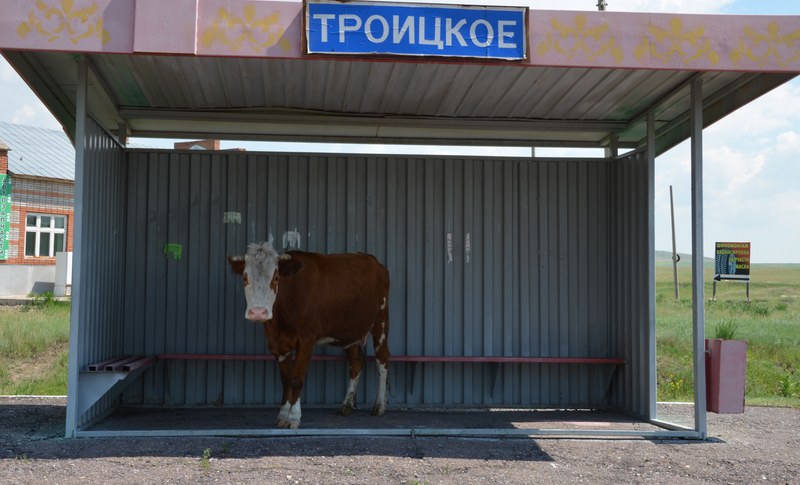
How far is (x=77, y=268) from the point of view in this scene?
289 inches

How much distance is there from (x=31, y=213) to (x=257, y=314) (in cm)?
2774

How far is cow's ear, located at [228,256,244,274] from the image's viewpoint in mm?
8203

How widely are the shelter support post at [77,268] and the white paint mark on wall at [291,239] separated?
Answer: 9.80 feet

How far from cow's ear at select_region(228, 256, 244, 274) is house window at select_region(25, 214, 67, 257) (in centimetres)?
2678

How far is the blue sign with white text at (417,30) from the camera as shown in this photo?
6836mm

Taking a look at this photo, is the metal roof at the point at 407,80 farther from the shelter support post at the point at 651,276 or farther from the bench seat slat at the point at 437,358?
the bench seat slat at the point at 437,358

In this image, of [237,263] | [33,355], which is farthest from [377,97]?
[33,355]

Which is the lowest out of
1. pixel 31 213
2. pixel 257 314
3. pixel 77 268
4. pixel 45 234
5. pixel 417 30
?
pixel 257 314

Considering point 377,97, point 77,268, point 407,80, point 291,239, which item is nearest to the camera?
point 77,268

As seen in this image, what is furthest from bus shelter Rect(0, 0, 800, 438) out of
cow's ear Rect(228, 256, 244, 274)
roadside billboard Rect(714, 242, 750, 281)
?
roadside billboard Rect(714, 242, 750, 281)

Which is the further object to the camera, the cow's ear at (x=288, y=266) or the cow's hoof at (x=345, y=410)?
the cow's hoof at (x=345, y=410)

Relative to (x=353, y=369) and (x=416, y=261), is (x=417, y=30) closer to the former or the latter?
(x=416, y=261)

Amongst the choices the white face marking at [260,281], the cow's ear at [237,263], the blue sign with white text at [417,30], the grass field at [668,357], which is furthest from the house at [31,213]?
the blue sign with white text at [417,30]

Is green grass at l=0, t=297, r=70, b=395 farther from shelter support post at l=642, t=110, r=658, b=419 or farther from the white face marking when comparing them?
shelter support post at l=642, t=110, r=658, b=419
